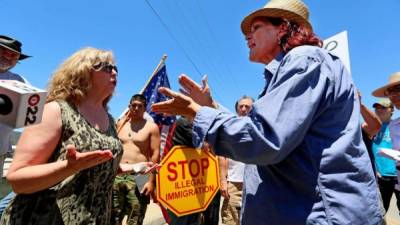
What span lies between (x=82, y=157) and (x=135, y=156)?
3.32 m

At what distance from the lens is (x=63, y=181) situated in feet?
6.53

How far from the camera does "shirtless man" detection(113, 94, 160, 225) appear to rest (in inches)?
185

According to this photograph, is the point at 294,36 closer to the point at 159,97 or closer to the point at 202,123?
the point at 202,123

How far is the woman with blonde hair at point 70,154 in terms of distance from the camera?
1843 mm

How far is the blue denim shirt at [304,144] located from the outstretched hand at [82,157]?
0.58 m

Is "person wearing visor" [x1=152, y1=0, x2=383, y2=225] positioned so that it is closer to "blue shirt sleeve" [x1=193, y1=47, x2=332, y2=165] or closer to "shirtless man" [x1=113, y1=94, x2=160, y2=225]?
"blue shirt sleeve" [x1=193, y1=47, x2=332, y2=165]

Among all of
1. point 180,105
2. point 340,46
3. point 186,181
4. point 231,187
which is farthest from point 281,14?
point 231,187

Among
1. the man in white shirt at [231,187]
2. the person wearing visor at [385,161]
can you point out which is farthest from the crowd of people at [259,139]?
the person wearing visor at [385,161]

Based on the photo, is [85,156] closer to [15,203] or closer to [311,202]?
[15,203]

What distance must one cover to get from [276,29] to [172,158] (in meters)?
2.81

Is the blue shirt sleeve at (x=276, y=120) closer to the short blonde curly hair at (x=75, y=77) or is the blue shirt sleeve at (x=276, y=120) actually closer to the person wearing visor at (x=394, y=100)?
the short blonde curly hair at (x=75, y=77)

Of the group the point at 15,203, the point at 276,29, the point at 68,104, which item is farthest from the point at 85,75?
the point at 276,29

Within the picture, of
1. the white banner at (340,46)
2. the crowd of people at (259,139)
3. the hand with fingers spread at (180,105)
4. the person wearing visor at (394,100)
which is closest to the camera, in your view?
the crowd of people at (259,139)

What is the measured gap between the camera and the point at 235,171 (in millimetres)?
5500
